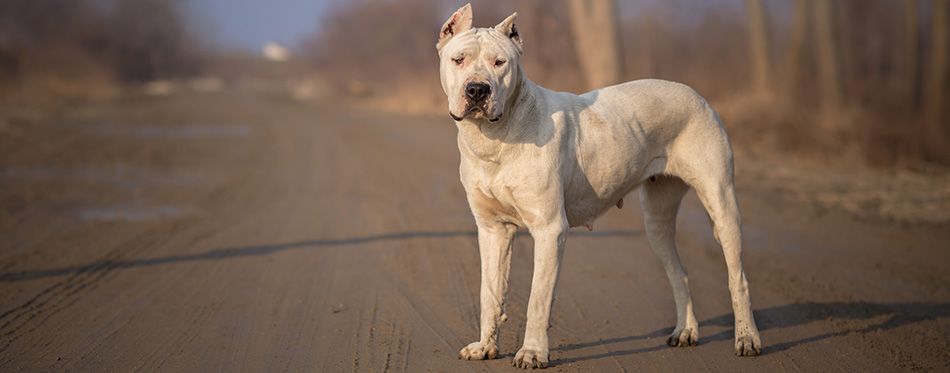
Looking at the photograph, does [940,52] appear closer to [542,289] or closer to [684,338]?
[684,338]

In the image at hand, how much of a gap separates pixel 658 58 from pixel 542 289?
34378 millimetres

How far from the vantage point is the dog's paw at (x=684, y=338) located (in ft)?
14.6

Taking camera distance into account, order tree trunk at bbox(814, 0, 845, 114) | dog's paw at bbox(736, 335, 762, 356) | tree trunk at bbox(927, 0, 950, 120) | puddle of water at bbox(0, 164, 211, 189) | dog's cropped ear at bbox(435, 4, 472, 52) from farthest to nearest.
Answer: tree trunk at bbox(927, 0, 950, 120), tree trunk at bbox(814, 0, 845, 114), puddle of water at bbox(0, 164, 211, 189), dog's paw at bbox(736, 335, 762, 356), dog's cropped ear at bbox(435, 4, 472, 52)

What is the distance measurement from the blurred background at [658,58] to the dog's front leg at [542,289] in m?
10.4

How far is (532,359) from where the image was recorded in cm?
390

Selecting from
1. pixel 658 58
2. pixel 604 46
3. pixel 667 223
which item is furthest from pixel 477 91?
pixel 658 58

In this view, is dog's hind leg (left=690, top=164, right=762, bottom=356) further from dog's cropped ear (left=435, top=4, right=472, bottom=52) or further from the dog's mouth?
dog's cropped ear (left=435, top=4, right=472, bottom=52)

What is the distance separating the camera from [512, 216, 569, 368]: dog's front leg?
3855 millimetres

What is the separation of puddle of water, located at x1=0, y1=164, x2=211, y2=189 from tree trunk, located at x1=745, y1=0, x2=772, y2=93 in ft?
43.3

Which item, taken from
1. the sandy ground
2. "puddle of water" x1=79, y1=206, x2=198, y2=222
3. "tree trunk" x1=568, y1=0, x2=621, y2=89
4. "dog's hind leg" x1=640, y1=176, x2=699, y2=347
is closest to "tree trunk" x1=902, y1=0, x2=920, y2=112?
"tree trunk" x1=568, y1=0, x2=621, y2=89

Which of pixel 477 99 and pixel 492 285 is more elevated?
pixel 477 99

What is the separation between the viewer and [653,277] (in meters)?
6.05

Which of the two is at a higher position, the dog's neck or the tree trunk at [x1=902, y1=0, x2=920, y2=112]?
the dog's neck

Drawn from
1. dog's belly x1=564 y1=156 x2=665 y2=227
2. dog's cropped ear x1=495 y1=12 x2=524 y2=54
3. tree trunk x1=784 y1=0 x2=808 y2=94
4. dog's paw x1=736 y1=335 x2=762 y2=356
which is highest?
dog's cropped ear x1=495 y1=12 x2=524 y2=54
